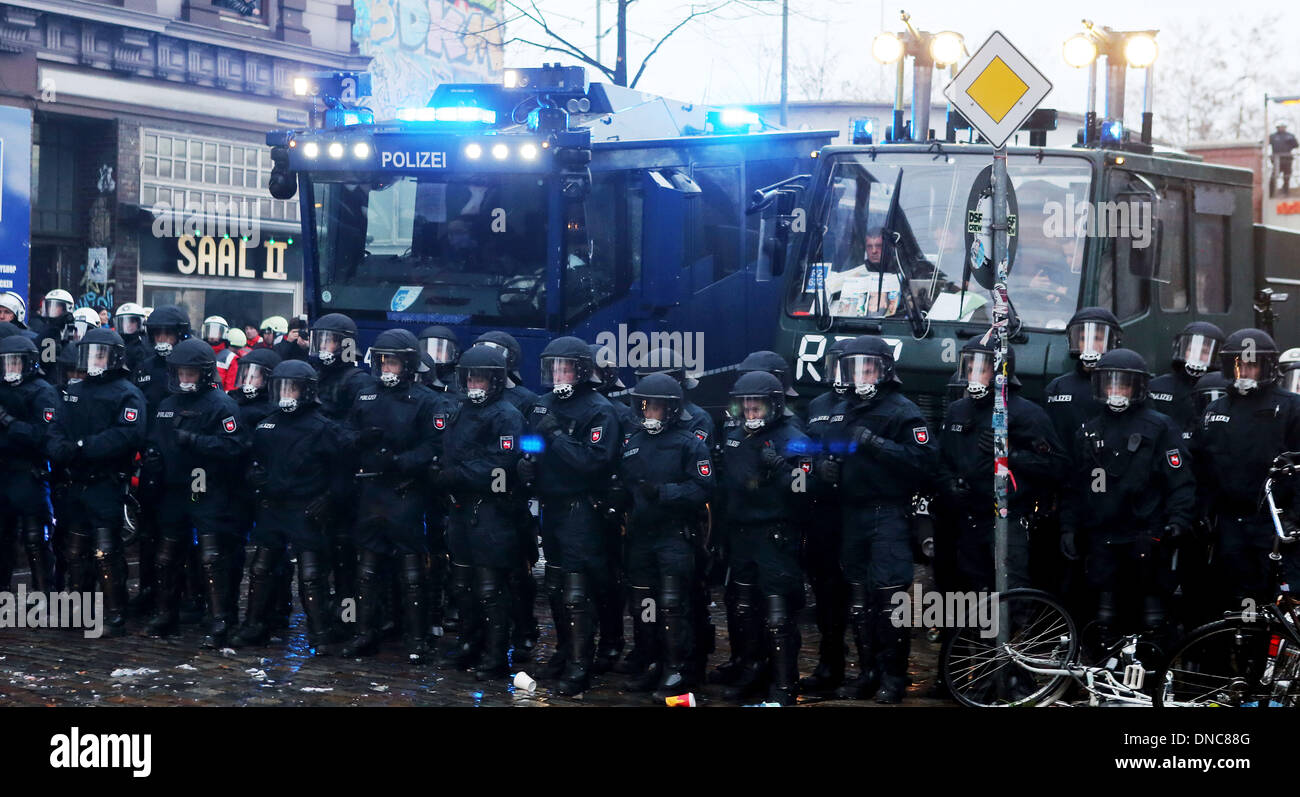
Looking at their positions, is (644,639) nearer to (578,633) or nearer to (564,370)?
(578,633)

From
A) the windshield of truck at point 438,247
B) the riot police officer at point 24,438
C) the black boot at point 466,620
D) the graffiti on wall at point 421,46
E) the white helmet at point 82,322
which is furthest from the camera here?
the graffiti on wall at point 421,46

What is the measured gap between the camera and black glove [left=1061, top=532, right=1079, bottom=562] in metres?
8.85

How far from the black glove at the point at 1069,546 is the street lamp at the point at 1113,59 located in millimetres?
3501

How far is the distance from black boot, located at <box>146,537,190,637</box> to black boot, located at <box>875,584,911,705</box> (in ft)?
15.2

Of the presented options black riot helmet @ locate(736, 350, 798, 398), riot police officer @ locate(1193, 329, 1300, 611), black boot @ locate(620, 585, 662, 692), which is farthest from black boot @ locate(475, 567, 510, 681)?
riot police officer @ locate(1193, 329, 1300, 611)

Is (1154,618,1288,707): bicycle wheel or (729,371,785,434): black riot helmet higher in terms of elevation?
(729,371,785,434): black riot helmet

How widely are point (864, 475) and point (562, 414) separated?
6.01 ft

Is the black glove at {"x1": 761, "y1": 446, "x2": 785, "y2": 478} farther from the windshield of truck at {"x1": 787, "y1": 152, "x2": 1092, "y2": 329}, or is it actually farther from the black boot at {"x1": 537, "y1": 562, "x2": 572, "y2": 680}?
the windshield of truck at {"x1": 787, "y1": 152, "x2": 1092, "y2": 329}

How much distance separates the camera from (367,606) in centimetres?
987

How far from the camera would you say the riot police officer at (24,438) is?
10511 mm

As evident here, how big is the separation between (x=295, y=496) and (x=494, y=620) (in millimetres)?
1589

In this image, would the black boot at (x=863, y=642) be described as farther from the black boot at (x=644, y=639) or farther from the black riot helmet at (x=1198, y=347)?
the black riot helmet at (x=1198, y=347)

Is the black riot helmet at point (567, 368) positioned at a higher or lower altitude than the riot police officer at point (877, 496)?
higher

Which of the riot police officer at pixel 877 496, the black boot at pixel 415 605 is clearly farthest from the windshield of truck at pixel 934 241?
the black boot at pixel 415 605
